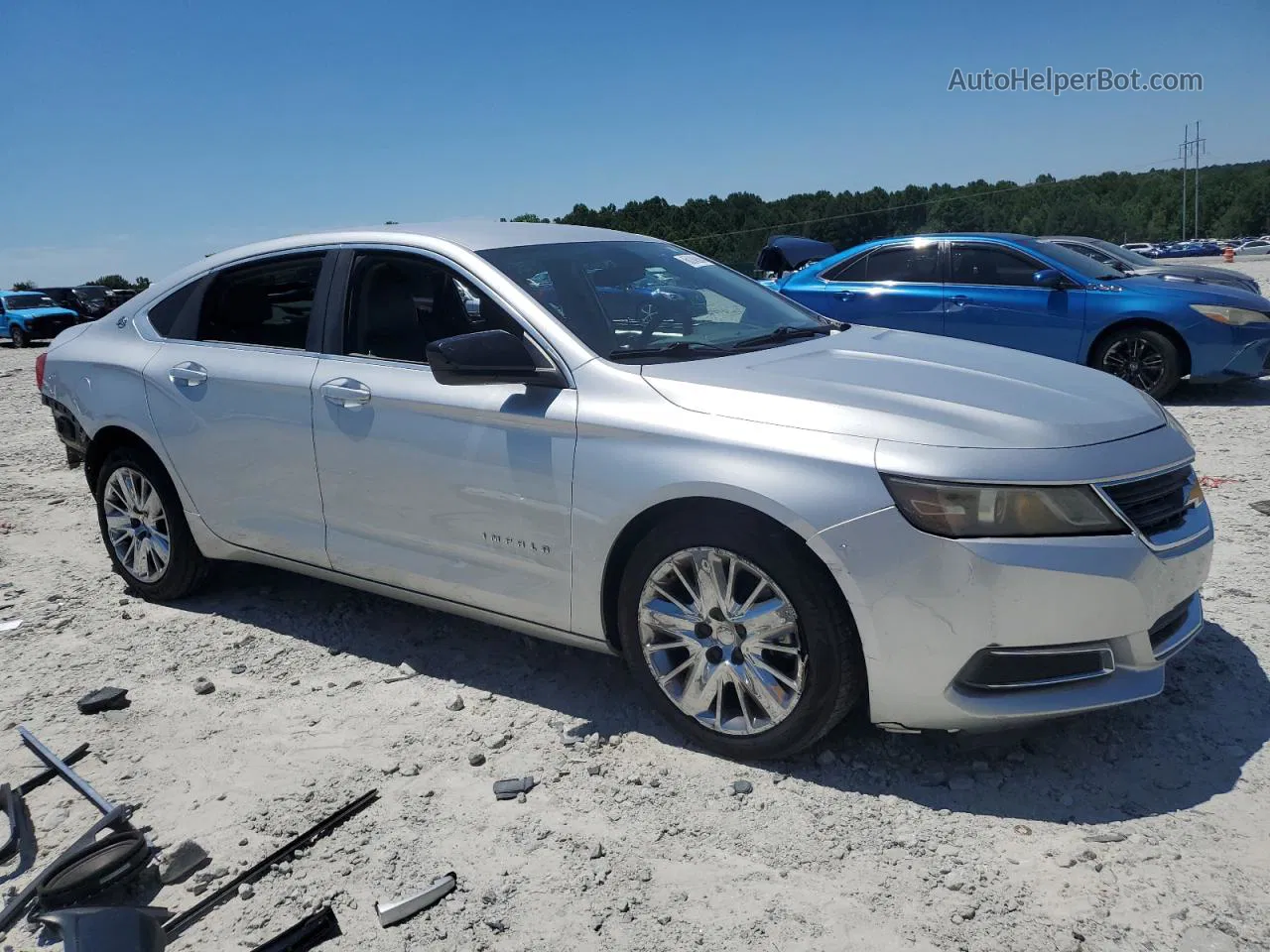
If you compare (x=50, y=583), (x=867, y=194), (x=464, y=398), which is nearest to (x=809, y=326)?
(x=464, y=398)

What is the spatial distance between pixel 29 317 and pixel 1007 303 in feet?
102

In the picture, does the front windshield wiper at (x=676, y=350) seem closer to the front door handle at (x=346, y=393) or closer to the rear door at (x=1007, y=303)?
the front door handle at (x=346, y=393)

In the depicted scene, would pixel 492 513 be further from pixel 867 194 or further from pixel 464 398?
pixel 867 194

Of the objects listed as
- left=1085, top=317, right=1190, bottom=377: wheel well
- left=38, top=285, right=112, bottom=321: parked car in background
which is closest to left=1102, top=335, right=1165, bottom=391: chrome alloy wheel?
left=1085, top=317, right=1190, bottom=377: wheel well

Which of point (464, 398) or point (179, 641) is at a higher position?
point (464, 398)

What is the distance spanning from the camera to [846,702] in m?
3.12

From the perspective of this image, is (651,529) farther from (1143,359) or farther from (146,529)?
(1143,359)

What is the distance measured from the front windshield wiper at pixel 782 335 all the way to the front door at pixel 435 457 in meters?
0.79

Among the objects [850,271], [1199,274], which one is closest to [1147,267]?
[1199,274]

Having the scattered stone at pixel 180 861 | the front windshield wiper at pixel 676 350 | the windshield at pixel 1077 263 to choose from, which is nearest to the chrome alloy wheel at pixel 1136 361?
the windshield at pixel 1077 263

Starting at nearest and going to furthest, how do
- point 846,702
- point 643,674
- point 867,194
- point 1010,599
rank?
point 1010,599
point 846,702
point 643,674
point 867,194

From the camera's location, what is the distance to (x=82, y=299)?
3644 cm

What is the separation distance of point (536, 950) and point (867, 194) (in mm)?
45199

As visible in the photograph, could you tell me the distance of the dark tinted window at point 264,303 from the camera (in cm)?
437
